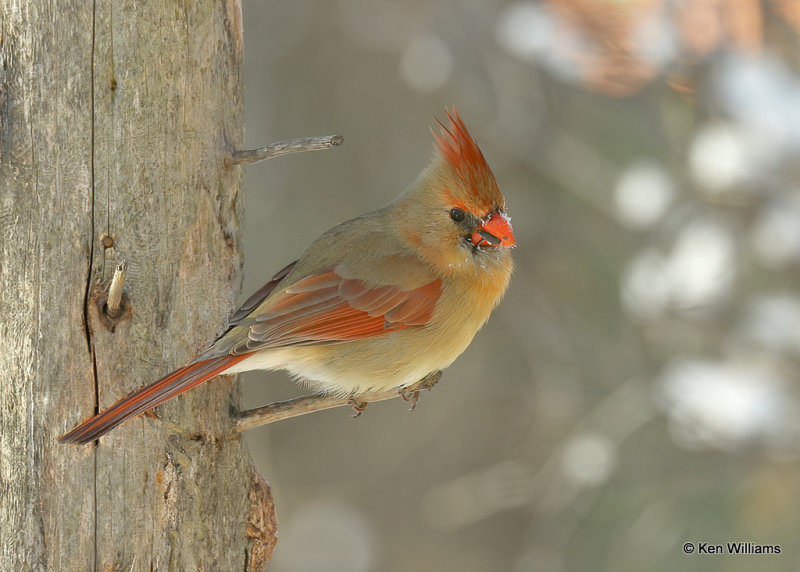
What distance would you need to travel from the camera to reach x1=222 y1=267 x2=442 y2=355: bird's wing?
94.5 inches

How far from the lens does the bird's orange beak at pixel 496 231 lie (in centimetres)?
264

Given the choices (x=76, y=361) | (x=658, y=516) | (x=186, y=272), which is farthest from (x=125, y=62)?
(x=658, y=516)

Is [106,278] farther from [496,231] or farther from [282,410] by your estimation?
[496,231]

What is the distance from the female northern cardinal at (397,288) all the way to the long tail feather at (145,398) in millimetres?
252

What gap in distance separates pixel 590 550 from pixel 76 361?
A: 11.1 ft

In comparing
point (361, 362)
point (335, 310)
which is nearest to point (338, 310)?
point (335, 310)

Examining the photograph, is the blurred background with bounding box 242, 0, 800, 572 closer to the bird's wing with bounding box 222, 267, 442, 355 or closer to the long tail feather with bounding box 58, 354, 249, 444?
the bird's wing with bounding box 222, 267, 442, 355

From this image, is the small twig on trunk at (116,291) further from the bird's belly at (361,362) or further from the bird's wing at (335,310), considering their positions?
the bird's belly at (361,362)

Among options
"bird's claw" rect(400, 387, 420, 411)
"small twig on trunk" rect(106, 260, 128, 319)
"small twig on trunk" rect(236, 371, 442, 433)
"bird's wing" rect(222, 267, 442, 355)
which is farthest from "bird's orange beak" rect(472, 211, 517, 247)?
"small twig on trunk" rect(106, 260, 128, 319)

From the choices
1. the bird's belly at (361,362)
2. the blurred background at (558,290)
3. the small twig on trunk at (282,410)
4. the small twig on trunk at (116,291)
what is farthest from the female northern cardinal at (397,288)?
the blurred background at (558,290)

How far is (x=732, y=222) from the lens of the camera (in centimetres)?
439

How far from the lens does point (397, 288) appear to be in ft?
8.68

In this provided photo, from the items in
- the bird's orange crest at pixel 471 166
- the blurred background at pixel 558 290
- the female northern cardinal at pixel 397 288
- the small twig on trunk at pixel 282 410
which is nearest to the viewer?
the small twig on trunk at pixel 282 410

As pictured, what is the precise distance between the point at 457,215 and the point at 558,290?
7.72 feet
